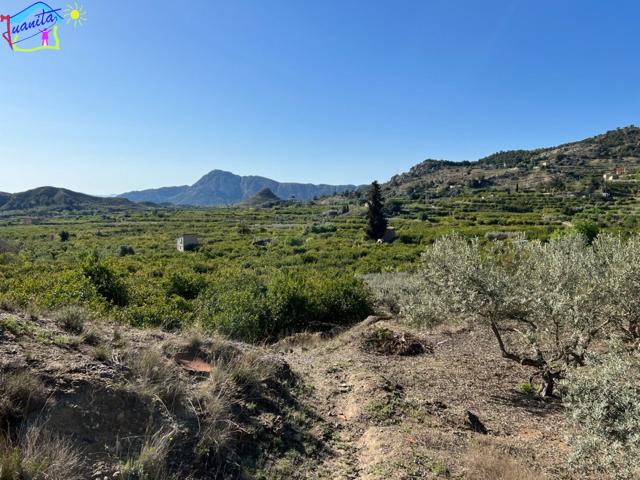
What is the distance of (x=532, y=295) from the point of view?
22.2 ft

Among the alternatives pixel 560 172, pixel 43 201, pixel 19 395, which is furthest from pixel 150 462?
pixel 43 201

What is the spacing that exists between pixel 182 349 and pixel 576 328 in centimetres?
712

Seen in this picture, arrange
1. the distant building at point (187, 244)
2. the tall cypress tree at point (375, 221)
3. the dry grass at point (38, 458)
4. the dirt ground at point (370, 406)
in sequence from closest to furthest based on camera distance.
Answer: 1. the dry grass at point (38, 458)
2. the dirt ground at point (370, 406)
3. the distant building at point (187, 244)
4. the tall cypress tree at point (375, 221)

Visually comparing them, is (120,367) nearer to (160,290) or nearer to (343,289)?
(343,289)

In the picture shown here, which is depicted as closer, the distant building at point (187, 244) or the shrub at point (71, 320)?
the shrub at point (71, 320)

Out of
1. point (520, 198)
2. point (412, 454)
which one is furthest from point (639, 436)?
point (520, 198)

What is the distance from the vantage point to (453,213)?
83.9m

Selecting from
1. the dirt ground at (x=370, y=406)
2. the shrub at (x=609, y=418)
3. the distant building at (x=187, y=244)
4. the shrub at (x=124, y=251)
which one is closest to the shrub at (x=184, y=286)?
the dirt ground at (x=370, y=406)

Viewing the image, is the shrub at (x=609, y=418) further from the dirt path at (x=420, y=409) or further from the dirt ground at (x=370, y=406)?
the dirt path at (x=420, y=409)

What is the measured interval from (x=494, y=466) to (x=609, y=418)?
1.57 m

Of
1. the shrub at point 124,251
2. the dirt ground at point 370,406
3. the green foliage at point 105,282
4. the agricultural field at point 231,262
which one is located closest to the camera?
the dirt ground at point 370,406

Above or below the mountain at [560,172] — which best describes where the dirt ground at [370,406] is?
below

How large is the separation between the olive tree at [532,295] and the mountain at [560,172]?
10577 centimetres

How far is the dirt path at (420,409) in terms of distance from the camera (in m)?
5.31
